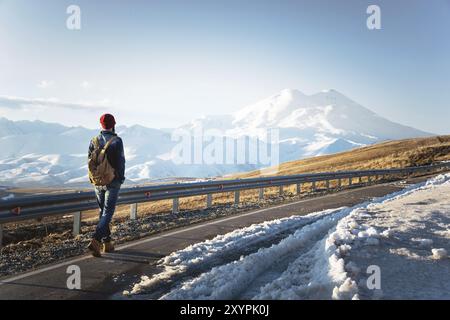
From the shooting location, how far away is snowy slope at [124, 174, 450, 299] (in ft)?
13.8

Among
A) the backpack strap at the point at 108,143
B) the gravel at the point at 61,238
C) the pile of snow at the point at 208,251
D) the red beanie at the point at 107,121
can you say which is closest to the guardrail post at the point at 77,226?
the gravel at the point at 61,238

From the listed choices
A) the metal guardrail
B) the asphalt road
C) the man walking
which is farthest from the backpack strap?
the metal guardrail

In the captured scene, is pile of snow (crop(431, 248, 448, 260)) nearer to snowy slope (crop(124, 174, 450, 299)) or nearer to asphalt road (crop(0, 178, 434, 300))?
snowy slope (crop(124, 174, 450, 299))

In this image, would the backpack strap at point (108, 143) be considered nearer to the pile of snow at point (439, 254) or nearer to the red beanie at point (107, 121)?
the red beanie at point (107, 121)

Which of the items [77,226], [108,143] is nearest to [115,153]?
[108,143]

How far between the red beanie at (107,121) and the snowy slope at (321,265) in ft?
7.70

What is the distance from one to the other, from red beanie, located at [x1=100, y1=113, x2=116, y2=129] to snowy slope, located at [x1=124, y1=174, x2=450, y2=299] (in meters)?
2.35

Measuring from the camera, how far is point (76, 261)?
21.9 feet

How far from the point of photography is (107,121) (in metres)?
6.86
